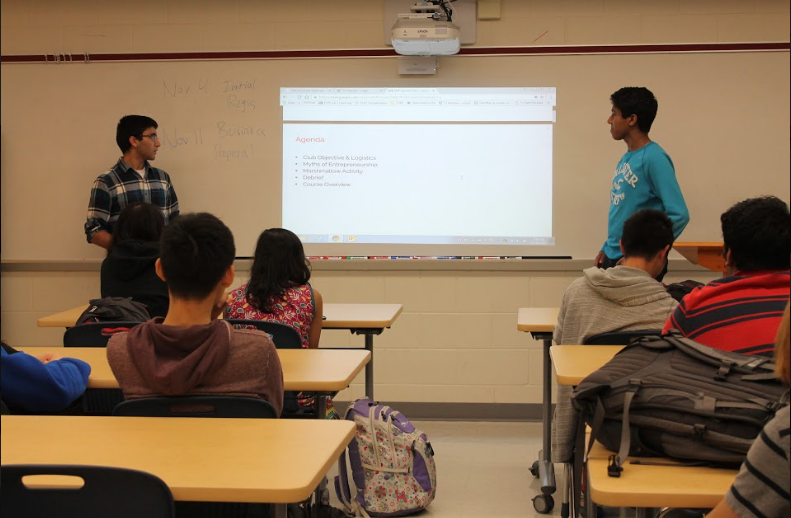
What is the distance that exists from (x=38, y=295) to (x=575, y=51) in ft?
11.3

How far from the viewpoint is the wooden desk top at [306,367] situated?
2.31 meters

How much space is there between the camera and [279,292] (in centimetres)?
321

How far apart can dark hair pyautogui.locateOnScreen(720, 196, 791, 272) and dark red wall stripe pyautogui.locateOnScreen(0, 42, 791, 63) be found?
2.77m

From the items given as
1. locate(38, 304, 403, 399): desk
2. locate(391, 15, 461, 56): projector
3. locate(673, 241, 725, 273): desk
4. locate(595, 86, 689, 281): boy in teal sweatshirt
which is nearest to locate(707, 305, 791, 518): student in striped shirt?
locate(38, 304, 403, 399): desk

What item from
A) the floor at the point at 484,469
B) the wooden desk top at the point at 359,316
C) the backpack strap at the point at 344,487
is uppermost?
the wooden desk top at the point at 359,316

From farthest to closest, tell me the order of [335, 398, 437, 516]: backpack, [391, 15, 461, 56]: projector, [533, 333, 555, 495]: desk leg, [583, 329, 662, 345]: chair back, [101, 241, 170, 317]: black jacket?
[391, 15, 461, 56]: projector < [101, 241, 170, 317]: black jacket < [533, 333, 555, 495]: desk leg < [335, 398, 437, 516]: backpack < [583, 329, 662, 345]: chair back

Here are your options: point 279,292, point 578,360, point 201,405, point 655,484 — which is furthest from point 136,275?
point 655,484

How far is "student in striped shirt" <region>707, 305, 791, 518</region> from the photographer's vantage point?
113cm

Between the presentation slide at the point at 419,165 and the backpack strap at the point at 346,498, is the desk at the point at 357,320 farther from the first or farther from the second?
the presentation slide at the point at 419,165

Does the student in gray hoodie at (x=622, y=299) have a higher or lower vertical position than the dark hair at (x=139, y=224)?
lower

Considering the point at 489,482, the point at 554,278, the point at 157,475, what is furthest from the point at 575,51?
the point at 157,475

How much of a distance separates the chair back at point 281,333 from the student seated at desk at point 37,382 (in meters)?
0.84

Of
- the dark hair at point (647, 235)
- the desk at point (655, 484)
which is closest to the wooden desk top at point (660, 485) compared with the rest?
the desk at point (655, 484)

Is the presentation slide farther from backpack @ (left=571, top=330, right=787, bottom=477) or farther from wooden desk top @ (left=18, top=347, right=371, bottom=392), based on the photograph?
backpack @ (left=571, top=330, right=787, bottom=477)
